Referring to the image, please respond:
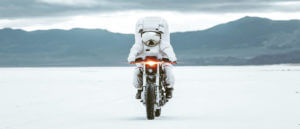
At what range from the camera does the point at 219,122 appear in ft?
37.3

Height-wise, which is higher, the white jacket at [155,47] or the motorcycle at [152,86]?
the white jacket at [155,47]

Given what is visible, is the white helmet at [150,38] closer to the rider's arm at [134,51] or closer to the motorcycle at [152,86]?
the rider's arm at [134,51]

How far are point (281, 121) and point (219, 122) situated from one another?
1122 millimetres

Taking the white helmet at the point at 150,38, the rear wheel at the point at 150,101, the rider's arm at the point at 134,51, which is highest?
the white helmet at the point at 150,38

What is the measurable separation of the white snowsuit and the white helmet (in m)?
0.10

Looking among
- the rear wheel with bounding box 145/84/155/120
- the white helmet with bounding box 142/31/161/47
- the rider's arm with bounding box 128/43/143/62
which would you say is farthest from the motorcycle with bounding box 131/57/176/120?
the white helmet with bounding box 142/31/161/47

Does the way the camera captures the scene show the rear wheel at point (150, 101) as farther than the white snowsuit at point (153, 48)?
No

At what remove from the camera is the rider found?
12636mm

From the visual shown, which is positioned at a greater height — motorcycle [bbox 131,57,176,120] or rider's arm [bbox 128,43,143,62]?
rider's arm [bbox 128,43,143,62]

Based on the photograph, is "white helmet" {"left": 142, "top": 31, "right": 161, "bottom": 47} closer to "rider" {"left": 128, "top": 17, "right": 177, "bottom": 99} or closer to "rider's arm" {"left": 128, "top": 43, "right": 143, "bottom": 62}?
"rider" {"left": 128, "top": 17, "right": 177, "bottom": 99}

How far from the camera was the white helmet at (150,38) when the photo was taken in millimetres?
12586

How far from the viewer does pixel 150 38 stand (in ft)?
41.3

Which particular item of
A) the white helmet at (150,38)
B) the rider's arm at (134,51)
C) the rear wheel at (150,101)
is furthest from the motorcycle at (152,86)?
the white helmet at (150,38)

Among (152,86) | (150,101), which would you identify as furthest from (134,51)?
(150,101)
